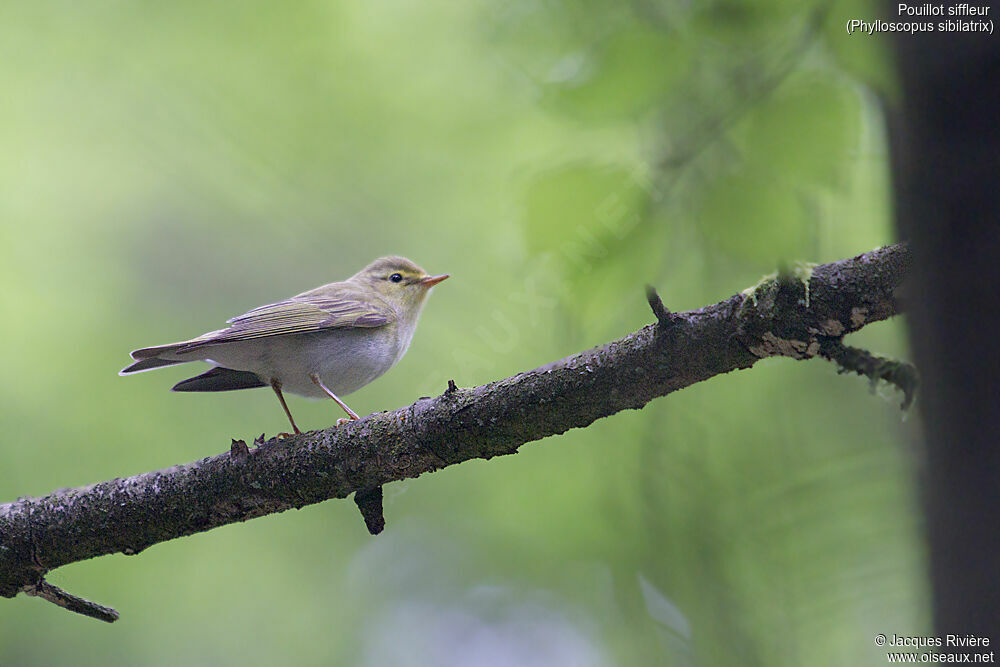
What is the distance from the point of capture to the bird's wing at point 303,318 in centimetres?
472

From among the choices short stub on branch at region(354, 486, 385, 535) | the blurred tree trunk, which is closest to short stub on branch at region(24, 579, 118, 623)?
short stub on branch at region(354, 486, 385, 535)

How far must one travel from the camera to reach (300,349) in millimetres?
5016

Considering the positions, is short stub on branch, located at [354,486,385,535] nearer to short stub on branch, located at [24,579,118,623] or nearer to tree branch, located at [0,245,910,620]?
tree branch, located at [0,245,910,620]

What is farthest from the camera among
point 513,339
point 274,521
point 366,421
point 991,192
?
point 274,521

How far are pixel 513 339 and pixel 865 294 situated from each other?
2.44m

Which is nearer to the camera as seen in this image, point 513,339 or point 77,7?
point 513,339

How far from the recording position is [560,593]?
629 centimetres

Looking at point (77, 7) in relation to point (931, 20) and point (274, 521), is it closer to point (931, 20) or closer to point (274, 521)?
point (274, 521)

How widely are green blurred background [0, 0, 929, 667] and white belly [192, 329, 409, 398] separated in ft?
2.12

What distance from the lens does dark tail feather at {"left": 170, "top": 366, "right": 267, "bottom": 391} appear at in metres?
5.18

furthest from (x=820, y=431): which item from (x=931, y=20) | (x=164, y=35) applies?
(x=164, y=35)

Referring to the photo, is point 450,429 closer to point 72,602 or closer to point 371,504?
point 371,504

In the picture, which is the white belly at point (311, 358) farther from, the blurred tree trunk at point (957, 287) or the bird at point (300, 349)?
the blurred tree trunk at point (957, 287)

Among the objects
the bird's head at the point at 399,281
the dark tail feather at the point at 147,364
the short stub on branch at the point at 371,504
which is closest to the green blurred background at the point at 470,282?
the short stub on branch at the point at 371,504
